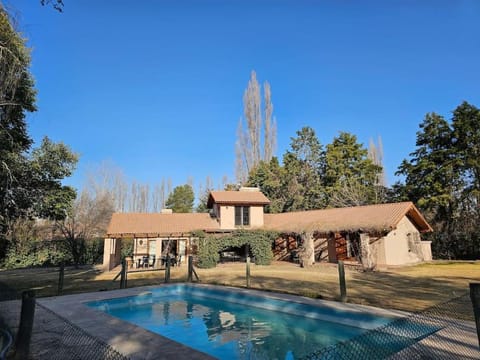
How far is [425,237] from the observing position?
28281mm

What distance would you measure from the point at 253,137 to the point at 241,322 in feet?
117

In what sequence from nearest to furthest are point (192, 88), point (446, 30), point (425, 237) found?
point (446, 30) → point (192, 88) → point (425, 237)

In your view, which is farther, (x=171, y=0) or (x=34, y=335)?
(x=171, y=0)

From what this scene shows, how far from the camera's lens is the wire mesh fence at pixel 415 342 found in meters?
4.50

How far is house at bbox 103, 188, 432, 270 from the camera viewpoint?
20188 millimetres

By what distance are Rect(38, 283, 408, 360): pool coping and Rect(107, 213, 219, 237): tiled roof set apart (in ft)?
38.3

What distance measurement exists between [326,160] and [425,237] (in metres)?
13.7

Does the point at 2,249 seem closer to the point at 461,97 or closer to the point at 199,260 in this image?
the point at 199,260

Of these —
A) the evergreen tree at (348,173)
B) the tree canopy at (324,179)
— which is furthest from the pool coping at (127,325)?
the evergreen tree at (348,173)

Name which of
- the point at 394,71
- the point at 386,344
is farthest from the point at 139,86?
the point at 386,344

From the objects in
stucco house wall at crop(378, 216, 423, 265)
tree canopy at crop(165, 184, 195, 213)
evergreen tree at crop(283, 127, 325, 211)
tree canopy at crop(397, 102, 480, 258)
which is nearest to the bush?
evergreen tree at crop(283, 127, 325, 211)

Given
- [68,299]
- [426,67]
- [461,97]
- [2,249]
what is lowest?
[68,299]

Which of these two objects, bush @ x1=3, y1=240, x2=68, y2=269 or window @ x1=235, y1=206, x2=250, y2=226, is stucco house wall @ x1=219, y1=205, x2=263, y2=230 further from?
bush @ x1=3, y1=240, x2=68, y2=269

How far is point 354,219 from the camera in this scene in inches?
862
